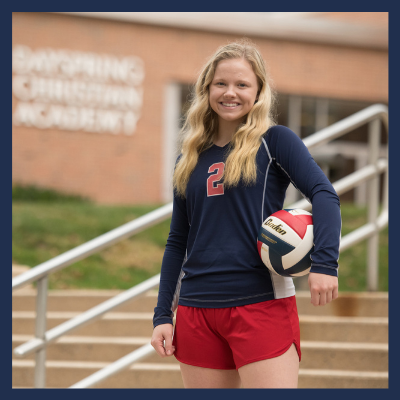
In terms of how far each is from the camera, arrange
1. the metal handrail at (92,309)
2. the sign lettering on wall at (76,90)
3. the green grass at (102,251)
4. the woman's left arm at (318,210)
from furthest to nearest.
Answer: the sign lettering on wall at (76,90) < the green grass at (102,251) < the metal handrail at (92,309) < the woman's left arm at (318,210)

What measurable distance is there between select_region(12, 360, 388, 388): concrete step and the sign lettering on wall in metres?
8.19

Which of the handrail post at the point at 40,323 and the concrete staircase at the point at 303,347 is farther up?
the handrail post at the point at 40,323

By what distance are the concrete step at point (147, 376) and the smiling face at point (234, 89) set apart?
7.08 ft

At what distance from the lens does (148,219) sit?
11.8 ft

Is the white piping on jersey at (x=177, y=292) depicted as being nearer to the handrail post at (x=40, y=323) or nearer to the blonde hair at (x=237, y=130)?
the blonde hair at (x=237, y=130)

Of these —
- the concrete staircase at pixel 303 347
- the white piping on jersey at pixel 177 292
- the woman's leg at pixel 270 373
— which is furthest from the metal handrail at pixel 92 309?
the woman's leg at pixel 270 373

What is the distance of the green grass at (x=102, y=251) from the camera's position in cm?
693

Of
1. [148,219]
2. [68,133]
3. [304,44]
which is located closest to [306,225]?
[148,219]

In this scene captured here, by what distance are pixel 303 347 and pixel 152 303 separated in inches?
67.2

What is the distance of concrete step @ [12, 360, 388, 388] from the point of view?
12.6 feet

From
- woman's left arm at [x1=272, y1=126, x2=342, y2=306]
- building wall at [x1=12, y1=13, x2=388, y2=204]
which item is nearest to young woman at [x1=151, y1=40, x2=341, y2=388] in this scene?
woman's left arm at [x1=272, y1=126, x2=342, y2=306]

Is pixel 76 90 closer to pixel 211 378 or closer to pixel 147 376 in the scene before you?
pixel 147 376

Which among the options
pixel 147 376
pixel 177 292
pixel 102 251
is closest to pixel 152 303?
pixel 147 376

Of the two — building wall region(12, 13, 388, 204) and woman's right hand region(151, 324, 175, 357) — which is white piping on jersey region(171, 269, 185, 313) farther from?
building wall region(12, 13, 388, 204)
